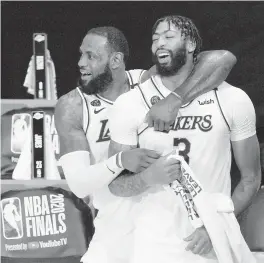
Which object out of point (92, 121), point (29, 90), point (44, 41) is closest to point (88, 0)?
point (44, 41)

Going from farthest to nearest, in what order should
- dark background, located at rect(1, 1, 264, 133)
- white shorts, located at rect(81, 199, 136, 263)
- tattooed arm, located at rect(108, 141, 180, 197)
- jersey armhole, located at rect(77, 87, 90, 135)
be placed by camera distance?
dark background, located at rect(1, 1, 264, 133) → jersey armhole, located at rect(77, 87, 90, 135) → white shorts, located at rect(81, 199, 136, 263) → tattooed arm, located at rect(108, 141, 180, 197)

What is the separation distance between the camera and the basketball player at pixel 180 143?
7.11ft

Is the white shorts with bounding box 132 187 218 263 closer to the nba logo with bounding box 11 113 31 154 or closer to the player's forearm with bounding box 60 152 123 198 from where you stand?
the player's forearm with bounding box 60 152 123 198

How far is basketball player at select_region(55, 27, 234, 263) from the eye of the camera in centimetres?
241

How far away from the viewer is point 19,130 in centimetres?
292

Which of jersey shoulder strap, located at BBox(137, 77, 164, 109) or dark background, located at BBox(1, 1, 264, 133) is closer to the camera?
jersey shoulder strap, located at BBox(137, 77, 164, 109)

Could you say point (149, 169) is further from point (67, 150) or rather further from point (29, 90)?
point (29, 90)

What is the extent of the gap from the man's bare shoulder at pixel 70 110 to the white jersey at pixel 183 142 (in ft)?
1.05

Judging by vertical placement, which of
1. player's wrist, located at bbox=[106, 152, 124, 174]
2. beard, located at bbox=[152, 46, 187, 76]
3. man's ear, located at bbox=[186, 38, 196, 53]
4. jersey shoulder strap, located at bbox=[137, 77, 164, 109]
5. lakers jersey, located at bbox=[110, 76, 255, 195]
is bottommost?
player's wrist, located at bbox=[106, 152, 124, 174]

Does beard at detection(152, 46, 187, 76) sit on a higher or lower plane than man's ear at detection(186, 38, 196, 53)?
lower

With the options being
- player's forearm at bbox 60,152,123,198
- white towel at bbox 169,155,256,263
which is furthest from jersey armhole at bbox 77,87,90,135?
white towel at bbox 169,155,256,263

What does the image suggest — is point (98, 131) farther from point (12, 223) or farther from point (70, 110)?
point (12, 223)

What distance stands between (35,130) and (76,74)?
0.27 metres

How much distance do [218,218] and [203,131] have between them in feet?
0.80
